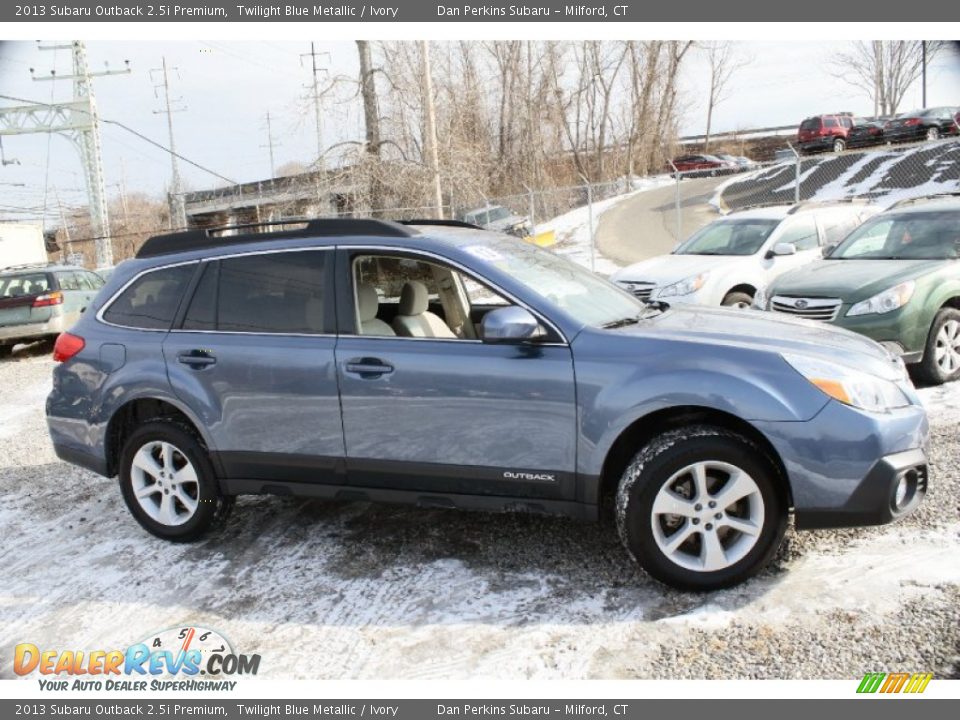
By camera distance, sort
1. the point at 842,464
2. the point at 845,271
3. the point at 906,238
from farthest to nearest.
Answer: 1. the point at 906,238
2. the point at 845,271
3. the point at 842,464

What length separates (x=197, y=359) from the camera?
4.43 m

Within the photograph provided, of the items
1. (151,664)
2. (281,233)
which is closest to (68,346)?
(281,233)

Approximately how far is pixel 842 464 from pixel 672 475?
28.1 inches

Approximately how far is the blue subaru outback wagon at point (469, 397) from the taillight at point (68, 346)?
19 millimetres

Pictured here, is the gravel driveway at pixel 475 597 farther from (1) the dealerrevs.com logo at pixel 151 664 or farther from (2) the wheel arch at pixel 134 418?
(2) the wheel arch at pixel 134 418

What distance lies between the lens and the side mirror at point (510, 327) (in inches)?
145

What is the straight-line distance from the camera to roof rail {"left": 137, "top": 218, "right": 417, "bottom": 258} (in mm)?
4227

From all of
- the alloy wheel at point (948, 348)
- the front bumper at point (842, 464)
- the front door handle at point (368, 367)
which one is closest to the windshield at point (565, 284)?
the front door handle at point (368, 367)

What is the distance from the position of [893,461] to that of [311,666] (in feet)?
8.71

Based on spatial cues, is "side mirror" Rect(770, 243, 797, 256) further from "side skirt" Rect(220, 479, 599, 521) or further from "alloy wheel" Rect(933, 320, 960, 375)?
"side skirt" Rect(220, 479, 599, 521)

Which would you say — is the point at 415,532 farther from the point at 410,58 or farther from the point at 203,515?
the point at 410,58

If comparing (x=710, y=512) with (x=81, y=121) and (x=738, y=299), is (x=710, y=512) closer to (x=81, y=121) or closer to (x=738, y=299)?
(x=738, y=299)

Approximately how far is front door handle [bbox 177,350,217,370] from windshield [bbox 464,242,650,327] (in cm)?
157

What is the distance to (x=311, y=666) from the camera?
132 inches
